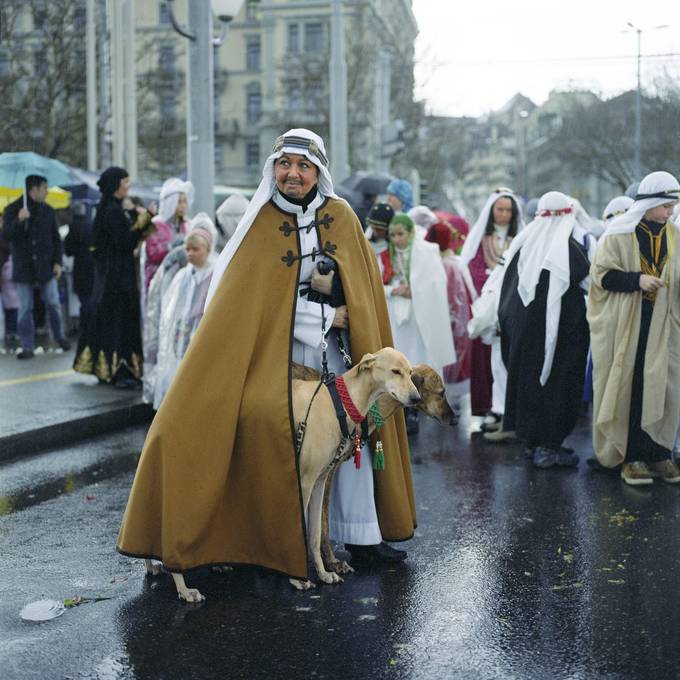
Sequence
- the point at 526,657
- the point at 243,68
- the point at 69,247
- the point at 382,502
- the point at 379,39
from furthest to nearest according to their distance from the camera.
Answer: the point at 243,68, the point at 379,39, the point at 69,247, the point at 382,502, the point at 526,657

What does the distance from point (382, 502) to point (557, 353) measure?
11.1ft

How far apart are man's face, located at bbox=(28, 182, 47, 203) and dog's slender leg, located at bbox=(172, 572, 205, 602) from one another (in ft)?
31.9

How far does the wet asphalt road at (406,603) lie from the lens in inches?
165

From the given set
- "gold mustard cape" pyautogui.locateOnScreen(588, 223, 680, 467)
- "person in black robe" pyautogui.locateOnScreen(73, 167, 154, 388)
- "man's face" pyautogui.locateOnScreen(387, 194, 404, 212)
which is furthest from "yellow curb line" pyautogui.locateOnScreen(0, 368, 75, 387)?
"gold mustard cape" pyautogui.locateOnScreen(588, 223, 680, 467)

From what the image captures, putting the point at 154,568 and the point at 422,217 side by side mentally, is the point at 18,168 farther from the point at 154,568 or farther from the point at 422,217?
the point at 154,568

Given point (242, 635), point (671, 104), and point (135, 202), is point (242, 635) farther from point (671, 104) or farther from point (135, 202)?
point (671, 104)

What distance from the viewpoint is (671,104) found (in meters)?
12.3

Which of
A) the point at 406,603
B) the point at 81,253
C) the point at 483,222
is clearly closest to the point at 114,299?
the point at 483,222

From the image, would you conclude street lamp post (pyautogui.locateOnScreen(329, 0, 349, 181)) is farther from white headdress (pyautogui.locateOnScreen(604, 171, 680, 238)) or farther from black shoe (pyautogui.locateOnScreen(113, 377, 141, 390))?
white headdress (pyautogui.locateOnScreen(604, 171, 680, 238))

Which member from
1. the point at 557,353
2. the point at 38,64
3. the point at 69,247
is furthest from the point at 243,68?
the point at 557,353

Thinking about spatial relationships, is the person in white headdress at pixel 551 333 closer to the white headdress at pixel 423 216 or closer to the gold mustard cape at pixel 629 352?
the gold mustard cape at pixel 629 352

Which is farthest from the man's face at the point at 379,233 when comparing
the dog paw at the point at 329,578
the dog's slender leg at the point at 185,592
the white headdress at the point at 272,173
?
the dog's slender leg at the point at 185,592

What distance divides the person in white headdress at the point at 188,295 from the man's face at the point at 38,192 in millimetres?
5315

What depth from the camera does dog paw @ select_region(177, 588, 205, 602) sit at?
4.88 meters
